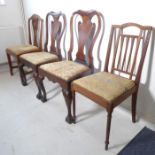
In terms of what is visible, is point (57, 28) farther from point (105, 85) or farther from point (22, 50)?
point (105, 85)

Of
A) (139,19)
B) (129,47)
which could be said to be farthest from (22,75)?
(139,19)

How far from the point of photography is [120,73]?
5.95 feet

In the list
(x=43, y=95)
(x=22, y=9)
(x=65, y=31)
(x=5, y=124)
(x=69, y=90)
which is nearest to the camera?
(x=69, y=90)

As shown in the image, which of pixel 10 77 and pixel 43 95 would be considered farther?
pixel 10 77

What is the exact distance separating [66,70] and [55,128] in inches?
22.3

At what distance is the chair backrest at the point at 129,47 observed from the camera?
1.47 metres

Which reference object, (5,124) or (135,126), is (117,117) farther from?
(5,124)

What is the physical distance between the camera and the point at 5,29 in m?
3.00

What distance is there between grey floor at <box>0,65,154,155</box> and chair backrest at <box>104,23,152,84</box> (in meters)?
0.50

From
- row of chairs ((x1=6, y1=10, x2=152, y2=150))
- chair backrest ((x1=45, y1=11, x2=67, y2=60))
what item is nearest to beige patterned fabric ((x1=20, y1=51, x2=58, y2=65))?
row of chairs ((x1=6, y1=10, x2=152, y2=150))

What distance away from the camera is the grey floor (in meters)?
1.50

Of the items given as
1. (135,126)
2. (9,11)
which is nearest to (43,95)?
(135,126)

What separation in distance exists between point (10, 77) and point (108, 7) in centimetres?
191

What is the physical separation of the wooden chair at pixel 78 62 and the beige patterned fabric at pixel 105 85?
141 mm
